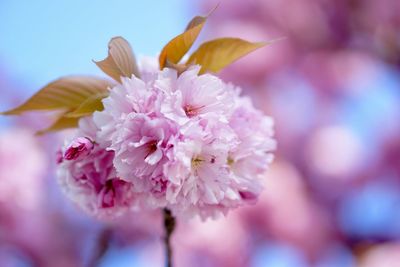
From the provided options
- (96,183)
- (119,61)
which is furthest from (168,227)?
(119,61)

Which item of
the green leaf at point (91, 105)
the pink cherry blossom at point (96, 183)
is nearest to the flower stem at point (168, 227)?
the pink cherry blossom at point (96, 183)

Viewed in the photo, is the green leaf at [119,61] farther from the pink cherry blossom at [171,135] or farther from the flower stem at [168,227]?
the flower stem at [168,227]

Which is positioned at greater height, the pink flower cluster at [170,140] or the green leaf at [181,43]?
the green leaf at [181,43]

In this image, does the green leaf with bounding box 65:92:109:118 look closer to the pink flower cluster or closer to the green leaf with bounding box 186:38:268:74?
the pink flower cluster

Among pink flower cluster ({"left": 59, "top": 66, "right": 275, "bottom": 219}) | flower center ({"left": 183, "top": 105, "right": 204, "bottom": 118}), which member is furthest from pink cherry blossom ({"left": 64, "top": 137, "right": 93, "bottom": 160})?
flower center ({"left": 183, "top": 105, "right": 204, "bottom": 118})

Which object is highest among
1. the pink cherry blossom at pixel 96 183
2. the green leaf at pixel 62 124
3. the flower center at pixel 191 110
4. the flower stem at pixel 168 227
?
the flower center at pixel 191 110

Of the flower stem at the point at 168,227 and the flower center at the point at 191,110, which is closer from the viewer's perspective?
the flower center at the point at 191,110

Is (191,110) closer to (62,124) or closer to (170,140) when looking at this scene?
(170,140)

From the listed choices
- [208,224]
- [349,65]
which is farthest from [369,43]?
[208,224]
